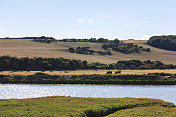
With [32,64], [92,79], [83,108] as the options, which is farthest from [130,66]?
[83,108]

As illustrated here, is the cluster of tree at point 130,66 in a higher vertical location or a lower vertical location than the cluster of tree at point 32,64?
lower

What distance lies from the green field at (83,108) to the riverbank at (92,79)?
44.3 m

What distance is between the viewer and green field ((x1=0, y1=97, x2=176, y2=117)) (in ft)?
143

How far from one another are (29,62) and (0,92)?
174ft

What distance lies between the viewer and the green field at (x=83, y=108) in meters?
43.5

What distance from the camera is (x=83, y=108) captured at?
47.1 metres

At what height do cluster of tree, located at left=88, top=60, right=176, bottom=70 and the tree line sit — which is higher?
the tree line

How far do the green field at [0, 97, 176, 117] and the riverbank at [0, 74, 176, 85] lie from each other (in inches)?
1745

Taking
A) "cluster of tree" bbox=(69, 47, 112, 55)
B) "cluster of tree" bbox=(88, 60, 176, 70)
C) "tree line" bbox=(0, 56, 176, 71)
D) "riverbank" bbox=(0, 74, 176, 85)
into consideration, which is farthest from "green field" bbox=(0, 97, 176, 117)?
"cluster of tree" bbox=(69, 47, 112, 55)

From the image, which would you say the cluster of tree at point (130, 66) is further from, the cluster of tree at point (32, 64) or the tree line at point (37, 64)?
the cluster of tree at point (32, 64)

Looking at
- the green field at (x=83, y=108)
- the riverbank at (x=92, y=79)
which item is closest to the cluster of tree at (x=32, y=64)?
the riverbank at (x=92, y=79)

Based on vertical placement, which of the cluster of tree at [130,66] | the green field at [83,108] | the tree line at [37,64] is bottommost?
the cluster of tree at [130,66]

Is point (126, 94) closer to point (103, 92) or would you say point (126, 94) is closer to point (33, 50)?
point (103, 92)

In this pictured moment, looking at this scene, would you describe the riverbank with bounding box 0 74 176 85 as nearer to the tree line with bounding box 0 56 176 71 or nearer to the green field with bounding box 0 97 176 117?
the tree line with bounding box 0 56 176 71
